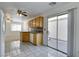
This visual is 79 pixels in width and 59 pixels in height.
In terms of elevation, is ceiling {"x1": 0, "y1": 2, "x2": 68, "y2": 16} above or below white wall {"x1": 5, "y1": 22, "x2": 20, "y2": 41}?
above

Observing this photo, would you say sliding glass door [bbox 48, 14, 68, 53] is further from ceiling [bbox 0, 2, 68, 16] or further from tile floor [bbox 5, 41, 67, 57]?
ceiling [bbox 0, 2, 68, 16]

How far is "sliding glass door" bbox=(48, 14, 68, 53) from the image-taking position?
197 inches

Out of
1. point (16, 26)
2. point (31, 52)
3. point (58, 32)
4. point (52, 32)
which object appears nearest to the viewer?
point (31, 52)

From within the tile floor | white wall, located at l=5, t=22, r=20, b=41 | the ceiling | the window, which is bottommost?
the tile floor

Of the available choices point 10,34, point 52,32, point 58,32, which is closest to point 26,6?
point 58,32

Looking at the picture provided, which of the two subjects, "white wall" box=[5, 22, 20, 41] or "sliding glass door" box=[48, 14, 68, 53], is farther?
"white wall" box=[5, 22, 20, 41]

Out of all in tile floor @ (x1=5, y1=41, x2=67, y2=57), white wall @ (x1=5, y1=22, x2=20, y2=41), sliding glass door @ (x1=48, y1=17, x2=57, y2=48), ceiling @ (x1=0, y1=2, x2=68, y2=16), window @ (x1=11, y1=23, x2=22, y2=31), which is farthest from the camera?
window @ (x1=11, y1=23, x2=22, y2=31)

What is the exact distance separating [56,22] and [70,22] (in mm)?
1662

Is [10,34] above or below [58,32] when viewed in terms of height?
below

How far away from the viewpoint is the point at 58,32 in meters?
5.48

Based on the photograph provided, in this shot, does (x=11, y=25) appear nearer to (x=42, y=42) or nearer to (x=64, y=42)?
(x=42, y=42)

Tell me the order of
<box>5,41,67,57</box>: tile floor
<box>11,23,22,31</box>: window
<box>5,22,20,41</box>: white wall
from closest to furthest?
<box>5,41,67,57</box>: tile floor → <box>5,22,20,41</box>: white wall → <box>11,23,22,31</box>: window

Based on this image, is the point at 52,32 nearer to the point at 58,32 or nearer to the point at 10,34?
the point at 58,32

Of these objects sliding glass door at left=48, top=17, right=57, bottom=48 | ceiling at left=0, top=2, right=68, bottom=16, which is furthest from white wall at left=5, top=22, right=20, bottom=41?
sliding glass door at left=48, top=17, right=57, bottom=48
